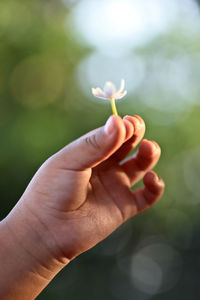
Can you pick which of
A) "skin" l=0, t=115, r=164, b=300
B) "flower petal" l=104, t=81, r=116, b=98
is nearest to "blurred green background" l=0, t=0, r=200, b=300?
"skin" l=0, t=115, r=164, b=300

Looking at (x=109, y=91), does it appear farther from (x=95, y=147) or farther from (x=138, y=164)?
(x=138, y=164)

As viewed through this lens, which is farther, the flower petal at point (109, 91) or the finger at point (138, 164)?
the finger at point (138, 164)

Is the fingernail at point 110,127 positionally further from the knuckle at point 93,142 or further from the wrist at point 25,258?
the wrist at point 25,258

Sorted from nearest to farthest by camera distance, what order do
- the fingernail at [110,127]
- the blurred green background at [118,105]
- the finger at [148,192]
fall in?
the fingernail at [110,127]
the finger at [148,192]
the blurred green background at [118,105]

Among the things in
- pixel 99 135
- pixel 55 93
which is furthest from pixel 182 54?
pixel 99 135

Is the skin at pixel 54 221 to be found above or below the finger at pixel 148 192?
above

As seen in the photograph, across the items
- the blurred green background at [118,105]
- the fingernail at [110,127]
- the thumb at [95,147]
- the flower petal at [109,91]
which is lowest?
the blurred green background at [118,105]

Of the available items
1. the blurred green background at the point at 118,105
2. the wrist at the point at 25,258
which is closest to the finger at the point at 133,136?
the wrist at the point at 25,258
